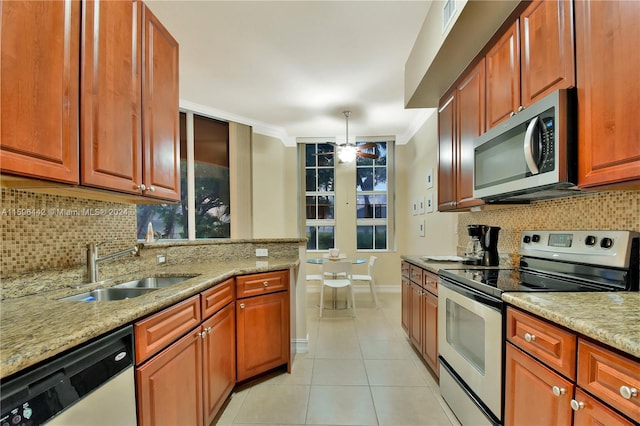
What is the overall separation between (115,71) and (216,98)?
2.55 m

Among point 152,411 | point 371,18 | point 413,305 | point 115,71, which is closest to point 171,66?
point 115,71

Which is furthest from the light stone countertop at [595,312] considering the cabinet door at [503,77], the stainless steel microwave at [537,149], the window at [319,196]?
the window at [319,196]

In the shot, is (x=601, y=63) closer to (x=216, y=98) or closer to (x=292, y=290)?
(x=292, y=290)

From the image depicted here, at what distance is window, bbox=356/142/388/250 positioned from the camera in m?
5.27

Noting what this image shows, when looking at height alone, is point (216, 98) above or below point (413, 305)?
above

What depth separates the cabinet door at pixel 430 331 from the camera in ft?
6.90

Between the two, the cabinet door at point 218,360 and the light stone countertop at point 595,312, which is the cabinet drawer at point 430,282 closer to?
the light stone countertop at point 595,312

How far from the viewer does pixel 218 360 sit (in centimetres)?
176

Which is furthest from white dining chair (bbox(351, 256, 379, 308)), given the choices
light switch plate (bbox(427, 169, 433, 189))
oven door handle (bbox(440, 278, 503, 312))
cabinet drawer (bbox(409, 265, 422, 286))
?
oven door handle (bbox(440, 278, 503, 312))

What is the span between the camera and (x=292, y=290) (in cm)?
250

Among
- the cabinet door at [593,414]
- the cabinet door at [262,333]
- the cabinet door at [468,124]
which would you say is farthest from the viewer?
the cabinet door at [262,333]

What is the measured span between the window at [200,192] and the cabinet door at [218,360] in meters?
2.37

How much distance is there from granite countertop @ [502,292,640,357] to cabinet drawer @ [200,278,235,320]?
154 centimetres

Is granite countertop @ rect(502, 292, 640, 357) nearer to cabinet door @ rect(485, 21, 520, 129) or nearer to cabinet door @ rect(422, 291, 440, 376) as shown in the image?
cabinet door @ rect(422, 291, 440, 376)
